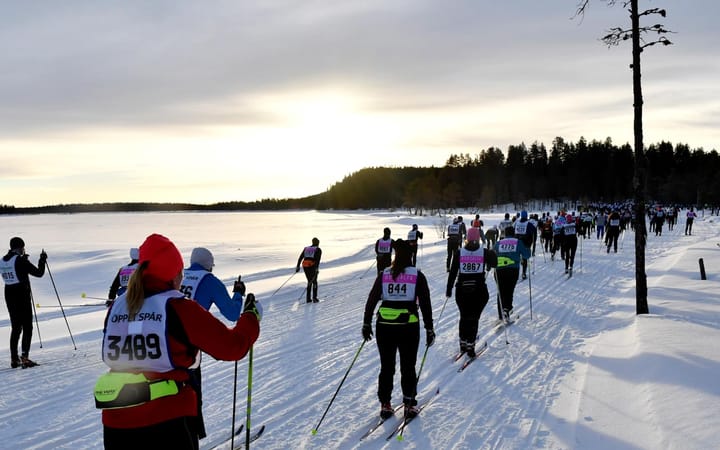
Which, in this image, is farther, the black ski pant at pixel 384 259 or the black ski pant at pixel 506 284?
the black ski pant at pixel 384 259

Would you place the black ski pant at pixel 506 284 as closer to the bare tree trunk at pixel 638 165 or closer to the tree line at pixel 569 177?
the bare tree trunk at pixel 638 165

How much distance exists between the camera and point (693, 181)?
78125mm

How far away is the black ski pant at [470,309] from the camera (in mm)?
7527

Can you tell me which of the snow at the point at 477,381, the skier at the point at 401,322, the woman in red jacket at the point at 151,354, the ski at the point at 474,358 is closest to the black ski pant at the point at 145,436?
the woman in red jacket at the point at 151,354

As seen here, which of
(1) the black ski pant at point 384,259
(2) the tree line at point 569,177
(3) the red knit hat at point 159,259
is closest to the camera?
(3) the red knit hat at point 159,259

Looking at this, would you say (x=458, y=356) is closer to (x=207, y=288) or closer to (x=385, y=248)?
(x=207, y=288)

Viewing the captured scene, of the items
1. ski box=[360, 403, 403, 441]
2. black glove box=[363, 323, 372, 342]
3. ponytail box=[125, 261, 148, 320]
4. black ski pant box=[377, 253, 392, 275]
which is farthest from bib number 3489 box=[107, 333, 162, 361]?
black ski pant box=[377, 253, 392, 275]

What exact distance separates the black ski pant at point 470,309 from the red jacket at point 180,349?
5.52 metres

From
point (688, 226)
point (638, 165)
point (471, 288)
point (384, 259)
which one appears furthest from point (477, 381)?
point (688, 226)

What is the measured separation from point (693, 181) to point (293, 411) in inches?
3602

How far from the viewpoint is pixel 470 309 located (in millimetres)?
7602

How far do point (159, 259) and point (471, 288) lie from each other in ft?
19.0

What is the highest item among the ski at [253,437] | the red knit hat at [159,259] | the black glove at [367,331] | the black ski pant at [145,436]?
the red knit hat at [159,259]

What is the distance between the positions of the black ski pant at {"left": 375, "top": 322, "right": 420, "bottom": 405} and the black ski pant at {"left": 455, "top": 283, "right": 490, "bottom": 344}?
2.40 metres
